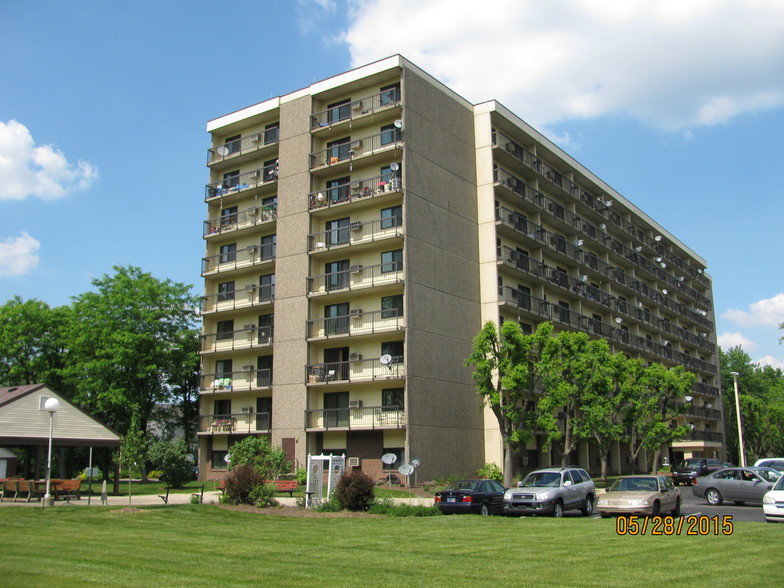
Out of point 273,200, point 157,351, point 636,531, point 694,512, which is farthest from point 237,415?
point 636,531

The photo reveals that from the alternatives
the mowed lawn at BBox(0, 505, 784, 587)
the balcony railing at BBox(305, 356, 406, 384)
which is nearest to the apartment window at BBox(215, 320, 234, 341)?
the balcony railing at BBox(305, 356, 406, 384)

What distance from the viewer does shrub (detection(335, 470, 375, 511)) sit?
26.0 m

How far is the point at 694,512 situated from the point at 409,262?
1976 cm

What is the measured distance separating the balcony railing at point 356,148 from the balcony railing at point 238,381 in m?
13.5

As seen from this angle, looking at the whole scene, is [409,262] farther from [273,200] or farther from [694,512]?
[694,512]

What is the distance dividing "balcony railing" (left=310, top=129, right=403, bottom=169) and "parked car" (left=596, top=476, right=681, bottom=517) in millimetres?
24343

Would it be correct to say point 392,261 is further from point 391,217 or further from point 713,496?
point 713,496

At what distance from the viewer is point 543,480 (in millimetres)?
26312

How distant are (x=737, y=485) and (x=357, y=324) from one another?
21720 millimetres

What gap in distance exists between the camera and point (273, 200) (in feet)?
163

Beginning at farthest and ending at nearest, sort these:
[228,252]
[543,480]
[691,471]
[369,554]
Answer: [228,252] < [691,471] < [543,480] < [369,554]

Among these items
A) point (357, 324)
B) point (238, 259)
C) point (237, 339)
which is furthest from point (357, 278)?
point (238, 259)

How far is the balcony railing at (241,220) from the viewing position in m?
48.5

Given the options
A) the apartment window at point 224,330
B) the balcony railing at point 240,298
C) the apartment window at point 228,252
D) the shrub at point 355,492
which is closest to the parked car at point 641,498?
the shrub at point 355,492
